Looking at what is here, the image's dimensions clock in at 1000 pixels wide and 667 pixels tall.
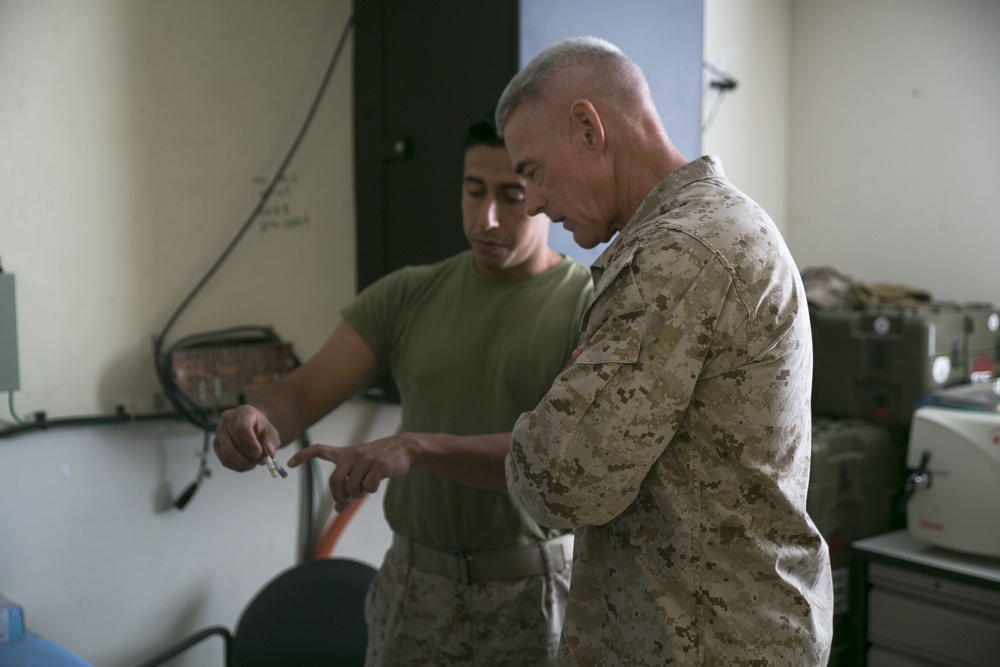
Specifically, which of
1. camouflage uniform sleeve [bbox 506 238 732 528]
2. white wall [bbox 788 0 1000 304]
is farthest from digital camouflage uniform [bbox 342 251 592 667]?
white wall [bbox 788 0 1000 304]

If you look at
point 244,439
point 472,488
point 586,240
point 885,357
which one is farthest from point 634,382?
point 885,357

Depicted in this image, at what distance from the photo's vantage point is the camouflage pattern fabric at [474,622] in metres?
1.42

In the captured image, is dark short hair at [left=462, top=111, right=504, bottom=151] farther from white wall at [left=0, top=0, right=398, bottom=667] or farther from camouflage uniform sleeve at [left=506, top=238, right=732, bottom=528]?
white wall at [left=0, top=0, right=398, bottom=667]

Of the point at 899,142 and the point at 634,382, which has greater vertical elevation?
the point at 899,142

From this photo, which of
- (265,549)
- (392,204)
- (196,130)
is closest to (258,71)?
(196,130)

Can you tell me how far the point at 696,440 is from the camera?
38.9 inches

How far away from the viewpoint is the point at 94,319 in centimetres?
201

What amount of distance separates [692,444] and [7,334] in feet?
4.80

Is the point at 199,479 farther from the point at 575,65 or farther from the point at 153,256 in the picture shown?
the point at 575,65

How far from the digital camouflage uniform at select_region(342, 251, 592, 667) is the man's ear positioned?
39 cm

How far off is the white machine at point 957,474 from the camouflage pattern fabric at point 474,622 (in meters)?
1.15

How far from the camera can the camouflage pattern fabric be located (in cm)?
142

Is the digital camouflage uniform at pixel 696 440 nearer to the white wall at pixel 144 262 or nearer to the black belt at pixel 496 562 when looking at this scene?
the black belt at pixel 496 562

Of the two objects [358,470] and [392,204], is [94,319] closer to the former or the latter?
[392,204]
